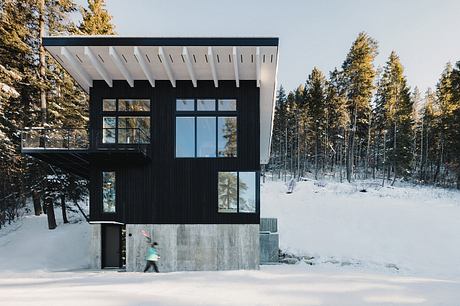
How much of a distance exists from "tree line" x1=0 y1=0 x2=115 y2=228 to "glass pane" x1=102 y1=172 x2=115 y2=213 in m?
6.62

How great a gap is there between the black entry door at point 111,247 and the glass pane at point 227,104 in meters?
7.83

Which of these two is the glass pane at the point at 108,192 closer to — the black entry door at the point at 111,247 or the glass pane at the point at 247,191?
the black entry door at the point at 111,247

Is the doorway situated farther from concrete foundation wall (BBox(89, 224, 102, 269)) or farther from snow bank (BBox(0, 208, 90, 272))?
snow bank (BBox(0, 208, 90, 272))

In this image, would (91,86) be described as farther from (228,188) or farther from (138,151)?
(228,188)

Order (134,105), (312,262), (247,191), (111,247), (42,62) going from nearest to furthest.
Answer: (247,191) < (134,105) < (111,247) < (312,262) < (42,62)

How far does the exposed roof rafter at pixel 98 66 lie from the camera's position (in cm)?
1338

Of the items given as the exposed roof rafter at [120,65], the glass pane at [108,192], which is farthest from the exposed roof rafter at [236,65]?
the glass pane at [108,192]

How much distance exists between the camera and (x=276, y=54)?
13.3 m

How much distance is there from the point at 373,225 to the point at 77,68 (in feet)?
65.0

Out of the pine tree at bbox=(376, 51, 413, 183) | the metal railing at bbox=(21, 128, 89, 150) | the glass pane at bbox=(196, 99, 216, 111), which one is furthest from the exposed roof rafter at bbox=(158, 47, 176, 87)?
the pine tree at bbox=(376, 51, 413, 183)

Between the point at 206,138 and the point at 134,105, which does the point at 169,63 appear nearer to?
the point at 134,105

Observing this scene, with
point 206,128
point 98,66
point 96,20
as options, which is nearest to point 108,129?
point 98,66

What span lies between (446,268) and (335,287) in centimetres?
1126

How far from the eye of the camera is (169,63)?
1409cm
